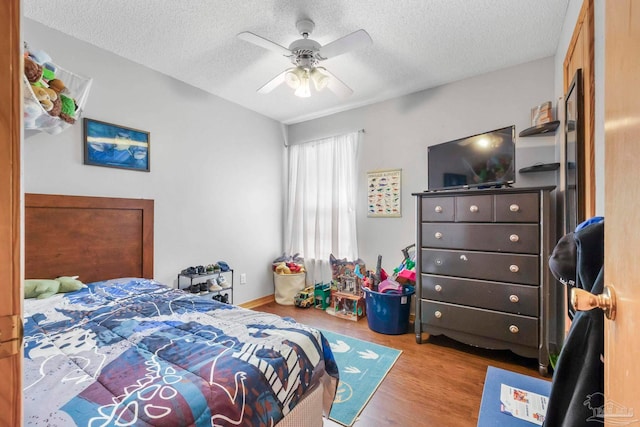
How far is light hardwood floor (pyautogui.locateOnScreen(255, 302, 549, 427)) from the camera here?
1.67 m

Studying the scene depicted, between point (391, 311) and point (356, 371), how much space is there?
80 cm

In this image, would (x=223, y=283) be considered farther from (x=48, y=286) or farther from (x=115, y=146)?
(x=115, y=146)

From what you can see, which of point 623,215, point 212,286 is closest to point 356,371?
point 212,286

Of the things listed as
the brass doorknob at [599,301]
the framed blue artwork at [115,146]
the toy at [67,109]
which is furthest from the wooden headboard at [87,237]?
the brass doorknob at [599,301]

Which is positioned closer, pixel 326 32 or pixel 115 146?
pixel 326 32

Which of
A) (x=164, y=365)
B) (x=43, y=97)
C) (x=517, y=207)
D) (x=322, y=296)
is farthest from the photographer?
(x=322, y=296)

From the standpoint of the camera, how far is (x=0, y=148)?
1.30 ft

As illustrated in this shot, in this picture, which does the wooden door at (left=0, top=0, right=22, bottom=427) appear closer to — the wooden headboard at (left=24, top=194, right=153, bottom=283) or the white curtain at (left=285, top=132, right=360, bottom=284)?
the wooden headboard at (left=24, top=194, right=153, bottom=283)

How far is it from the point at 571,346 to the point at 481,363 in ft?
6.20

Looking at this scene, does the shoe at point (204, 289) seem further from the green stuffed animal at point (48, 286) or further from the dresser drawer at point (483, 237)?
the dresser drawer at point (483, 237)

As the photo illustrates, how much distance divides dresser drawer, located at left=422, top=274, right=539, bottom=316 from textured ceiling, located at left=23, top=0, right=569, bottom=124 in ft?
6.24

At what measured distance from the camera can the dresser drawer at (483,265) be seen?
83.3 inches

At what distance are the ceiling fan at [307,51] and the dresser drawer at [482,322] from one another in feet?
6.66

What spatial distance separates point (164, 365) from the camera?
1062 mm
